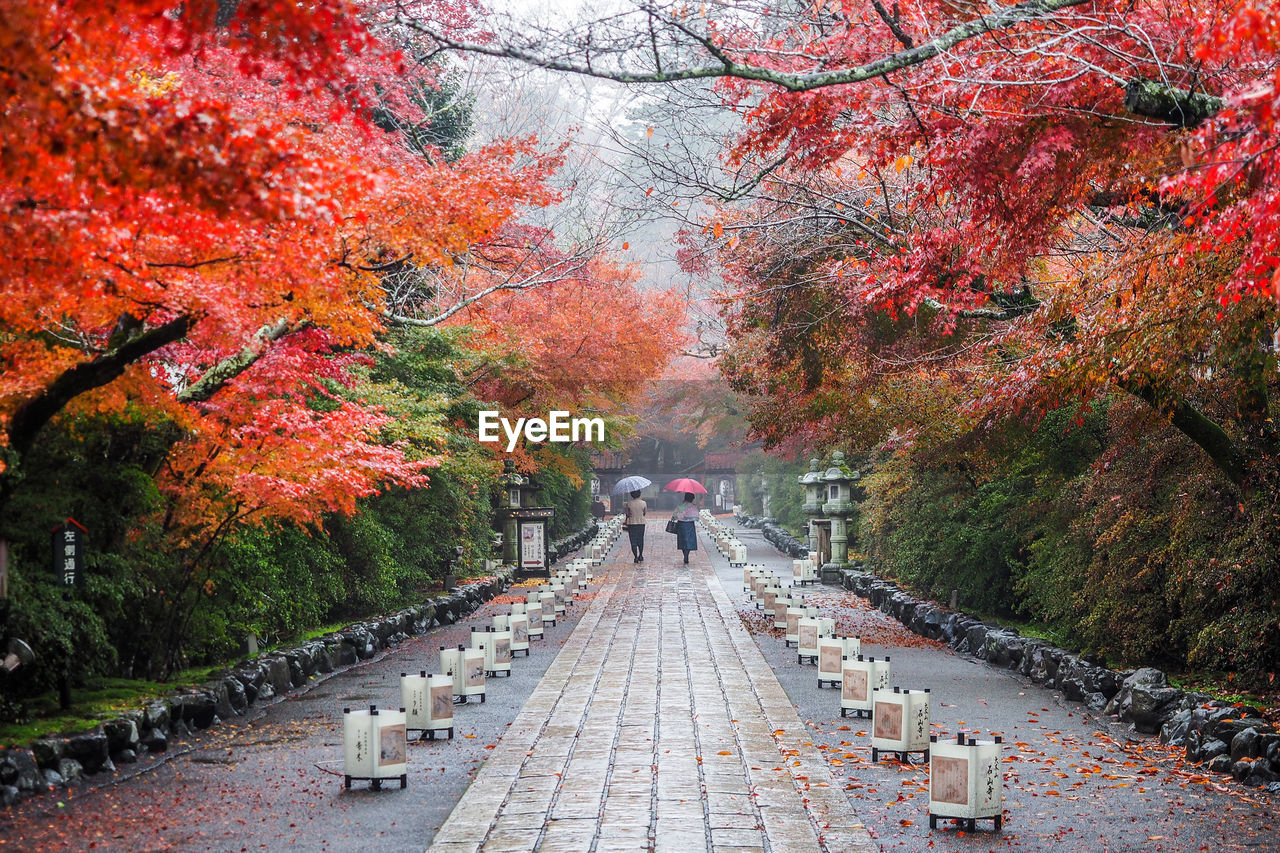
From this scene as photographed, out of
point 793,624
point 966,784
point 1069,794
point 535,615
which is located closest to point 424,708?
point 966,784

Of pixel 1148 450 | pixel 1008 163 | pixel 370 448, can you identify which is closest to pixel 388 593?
pixel 370 448

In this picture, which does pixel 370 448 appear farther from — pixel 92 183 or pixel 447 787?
pixel 92 183

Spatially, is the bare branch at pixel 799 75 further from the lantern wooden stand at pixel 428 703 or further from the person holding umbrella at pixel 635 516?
the person holding umbrella at pixel 635 516

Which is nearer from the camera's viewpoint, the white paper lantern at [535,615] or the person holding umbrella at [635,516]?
the white paper lantern at [535,615]

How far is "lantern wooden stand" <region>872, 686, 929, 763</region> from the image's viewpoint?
26.2 ft

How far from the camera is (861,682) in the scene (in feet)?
32.1

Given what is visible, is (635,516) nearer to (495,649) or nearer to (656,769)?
(495,649)

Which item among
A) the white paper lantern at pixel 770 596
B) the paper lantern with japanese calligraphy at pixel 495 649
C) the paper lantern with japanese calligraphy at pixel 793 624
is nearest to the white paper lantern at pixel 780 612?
the white paper lantern at pixel 770 596

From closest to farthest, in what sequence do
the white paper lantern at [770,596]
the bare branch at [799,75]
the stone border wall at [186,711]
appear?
the bare branch at [799,75], the stone border wall at [186,711], the white paper lantern at [770,596]

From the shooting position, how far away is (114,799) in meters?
7.08

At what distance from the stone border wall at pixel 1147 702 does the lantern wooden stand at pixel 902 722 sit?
6.09ft

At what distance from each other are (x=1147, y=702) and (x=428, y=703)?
575cm

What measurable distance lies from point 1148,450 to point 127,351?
9245 millimetres

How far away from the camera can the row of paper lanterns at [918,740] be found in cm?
632
